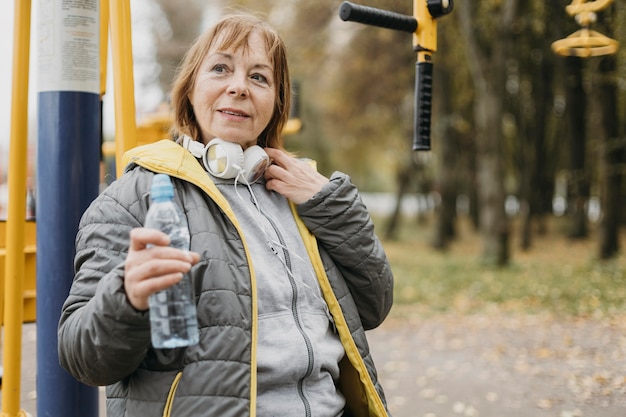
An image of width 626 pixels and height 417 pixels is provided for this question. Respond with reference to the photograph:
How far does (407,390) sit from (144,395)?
4.13 metres

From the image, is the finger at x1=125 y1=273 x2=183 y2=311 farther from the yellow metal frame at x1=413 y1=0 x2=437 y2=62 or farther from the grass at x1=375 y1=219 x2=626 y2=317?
the grass at x1=375 y1=219 x2=626 y2=317

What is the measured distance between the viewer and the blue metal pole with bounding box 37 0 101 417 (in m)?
2.38

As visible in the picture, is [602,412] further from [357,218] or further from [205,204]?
[205,204]

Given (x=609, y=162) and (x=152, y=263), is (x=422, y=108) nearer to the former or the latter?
(x=152, y=263)

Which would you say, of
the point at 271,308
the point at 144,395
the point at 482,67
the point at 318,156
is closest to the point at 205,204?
the point at 271,308

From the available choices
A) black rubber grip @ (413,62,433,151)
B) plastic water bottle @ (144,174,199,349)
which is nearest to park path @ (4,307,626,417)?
black rubber grip @ (413,62,433,151)

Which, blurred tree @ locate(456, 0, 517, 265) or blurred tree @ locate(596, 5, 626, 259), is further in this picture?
blurred tree @ locate(456, 0, 517, 265)

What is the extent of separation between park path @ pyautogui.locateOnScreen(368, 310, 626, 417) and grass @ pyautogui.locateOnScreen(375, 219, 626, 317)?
0.69m

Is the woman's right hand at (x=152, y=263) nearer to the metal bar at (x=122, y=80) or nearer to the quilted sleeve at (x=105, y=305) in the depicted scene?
the quilted sleeve at (x=105, y=305)

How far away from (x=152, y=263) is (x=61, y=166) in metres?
1.12

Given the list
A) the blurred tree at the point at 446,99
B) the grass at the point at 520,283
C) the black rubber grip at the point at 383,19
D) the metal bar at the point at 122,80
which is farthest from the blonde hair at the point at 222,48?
the blurred tree at the point at 446,99

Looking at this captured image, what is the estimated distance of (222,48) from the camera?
1995 mm

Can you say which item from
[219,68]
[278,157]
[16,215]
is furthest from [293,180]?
[16,215]

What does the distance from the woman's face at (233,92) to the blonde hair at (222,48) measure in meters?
0.02
